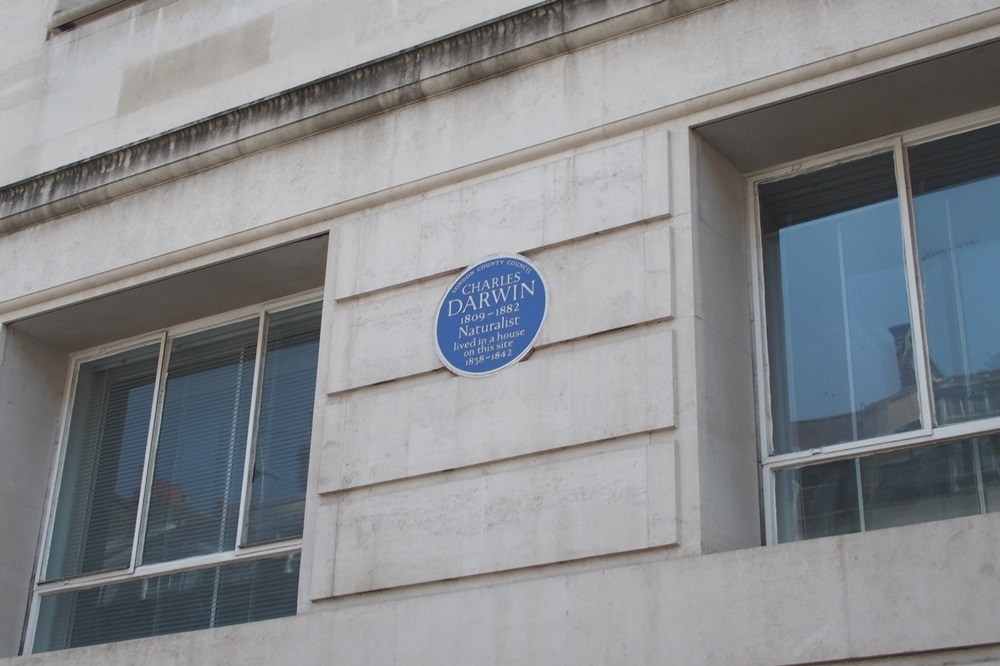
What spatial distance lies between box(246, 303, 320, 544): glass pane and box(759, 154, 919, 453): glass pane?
372 centimetres

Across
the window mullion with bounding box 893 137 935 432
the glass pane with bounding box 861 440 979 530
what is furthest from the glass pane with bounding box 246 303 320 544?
the window mullion with bounding box 893 137 935 432

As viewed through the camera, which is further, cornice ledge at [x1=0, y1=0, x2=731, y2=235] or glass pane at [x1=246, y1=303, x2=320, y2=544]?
glass pane at [x1=246, y1=303, x2=320, y2=544]

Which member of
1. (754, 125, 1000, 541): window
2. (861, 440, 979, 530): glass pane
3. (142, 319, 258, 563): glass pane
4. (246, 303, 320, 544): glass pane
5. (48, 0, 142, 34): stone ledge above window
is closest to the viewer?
(861, 440, 979, 530): glass pane

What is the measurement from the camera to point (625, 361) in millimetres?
9336

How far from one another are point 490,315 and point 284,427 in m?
2.40

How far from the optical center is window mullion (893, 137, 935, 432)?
29.7ft

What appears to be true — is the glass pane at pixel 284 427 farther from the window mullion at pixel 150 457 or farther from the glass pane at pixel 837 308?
the glass pane at pixel 837 308

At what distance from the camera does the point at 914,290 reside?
9.38 meters

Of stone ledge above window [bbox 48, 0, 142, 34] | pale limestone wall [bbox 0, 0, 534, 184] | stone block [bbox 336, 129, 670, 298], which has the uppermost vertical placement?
stone ledge above window [bbox 48, 0, 142, 34]

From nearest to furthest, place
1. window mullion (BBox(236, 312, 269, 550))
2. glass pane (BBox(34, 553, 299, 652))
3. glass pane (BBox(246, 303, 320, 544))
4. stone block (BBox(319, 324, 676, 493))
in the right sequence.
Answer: stone block (BBox(319, 324, 676, 493)) → glass pane (BBox(34, 553, 299, 652)) → glass pane (BBox(246, 303, 320, 544)) → window mullion (BBox(236, 312, 269, 550))

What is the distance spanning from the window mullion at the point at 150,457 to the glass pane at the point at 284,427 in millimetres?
1084

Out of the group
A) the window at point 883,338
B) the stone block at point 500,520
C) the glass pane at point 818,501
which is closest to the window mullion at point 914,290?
the window at point 883,338

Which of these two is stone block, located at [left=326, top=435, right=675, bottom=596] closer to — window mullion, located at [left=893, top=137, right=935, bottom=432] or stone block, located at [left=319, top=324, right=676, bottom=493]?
stone block, located at [left=319, top=324, right=676, bottom=493]

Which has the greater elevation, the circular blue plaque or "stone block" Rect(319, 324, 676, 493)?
the circular blue plaque
